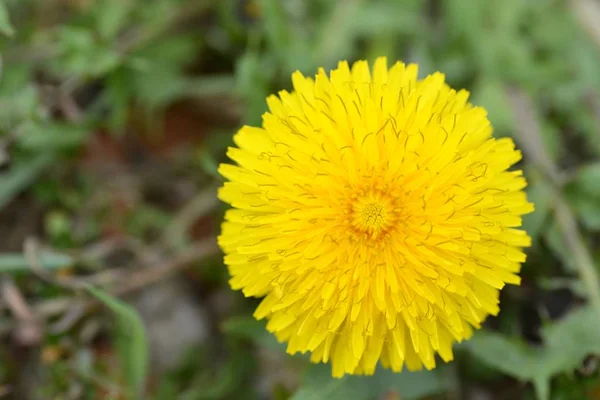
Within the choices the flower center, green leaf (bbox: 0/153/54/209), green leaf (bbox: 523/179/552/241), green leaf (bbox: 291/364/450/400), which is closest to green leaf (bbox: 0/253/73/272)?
green leaf (bbox: 0/153/54/209)

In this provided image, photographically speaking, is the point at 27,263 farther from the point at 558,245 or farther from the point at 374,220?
the point at 558,245

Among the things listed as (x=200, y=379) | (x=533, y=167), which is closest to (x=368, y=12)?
(x=533, y=167)

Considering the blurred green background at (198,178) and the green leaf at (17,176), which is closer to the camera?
the blurred green background at (198,178)

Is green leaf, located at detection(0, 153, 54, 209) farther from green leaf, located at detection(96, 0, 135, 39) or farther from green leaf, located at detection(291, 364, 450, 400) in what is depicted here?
green leaf, located at detection(291, 364, 450, 400)

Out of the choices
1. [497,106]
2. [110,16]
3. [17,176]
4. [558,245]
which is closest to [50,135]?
[17,176]

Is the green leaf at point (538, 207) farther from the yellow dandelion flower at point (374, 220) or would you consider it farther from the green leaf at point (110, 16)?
the green leaf at point (110, 16)

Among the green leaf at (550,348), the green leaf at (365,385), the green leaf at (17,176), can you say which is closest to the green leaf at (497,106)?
the green leaf at (550,348)

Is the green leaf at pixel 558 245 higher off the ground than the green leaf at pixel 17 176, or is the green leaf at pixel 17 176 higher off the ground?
the green leaf at pixel 17 176
